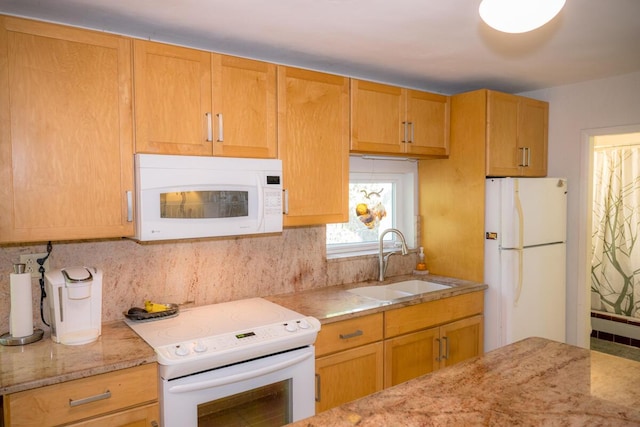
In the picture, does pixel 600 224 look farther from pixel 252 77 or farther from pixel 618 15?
pixel 252 77

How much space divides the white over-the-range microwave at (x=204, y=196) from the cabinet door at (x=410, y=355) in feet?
3.28

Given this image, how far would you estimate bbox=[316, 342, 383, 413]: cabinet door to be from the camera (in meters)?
2.31

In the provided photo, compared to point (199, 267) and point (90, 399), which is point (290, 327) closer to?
point (199, 267)

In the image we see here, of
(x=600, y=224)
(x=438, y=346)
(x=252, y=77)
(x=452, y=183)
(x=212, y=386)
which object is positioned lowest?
(x=438, y=346)

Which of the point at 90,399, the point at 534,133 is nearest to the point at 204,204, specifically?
the point at 90,399

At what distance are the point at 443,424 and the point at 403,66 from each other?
2.27m

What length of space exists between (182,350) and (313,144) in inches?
51.9

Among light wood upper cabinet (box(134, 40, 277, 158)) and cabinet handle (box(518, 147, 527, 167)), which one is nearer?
light wood upper cabinet (box(134, 40, 277, 158))

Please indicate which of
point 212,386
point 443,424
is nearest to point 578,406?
point 443,424

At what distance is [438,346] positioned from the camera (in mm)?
2857

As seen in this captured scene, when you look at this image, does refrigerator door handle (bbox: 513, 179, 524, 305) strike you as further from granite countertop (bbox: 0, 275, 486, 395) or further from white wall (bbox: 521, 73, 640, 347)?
granite countertop (bbox: 0, 275, 486, 395)

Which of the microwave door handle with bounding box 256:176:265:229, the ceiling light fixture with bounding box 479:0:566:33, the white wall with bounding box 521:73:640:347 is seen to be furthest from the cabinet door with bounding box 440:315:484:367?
the ceiling light fixture with bounding box 479:0:566:33

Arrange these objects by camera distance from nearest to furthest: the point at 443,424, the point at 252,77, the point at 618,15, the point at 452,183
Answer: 1. the point at 443,424
2. the point at 618,15
3. the point at 252,77
4. the point at 452,183

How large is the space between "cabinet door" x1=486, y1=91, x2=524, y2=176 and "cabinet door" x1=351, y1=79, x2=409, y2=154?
23.3 inches
